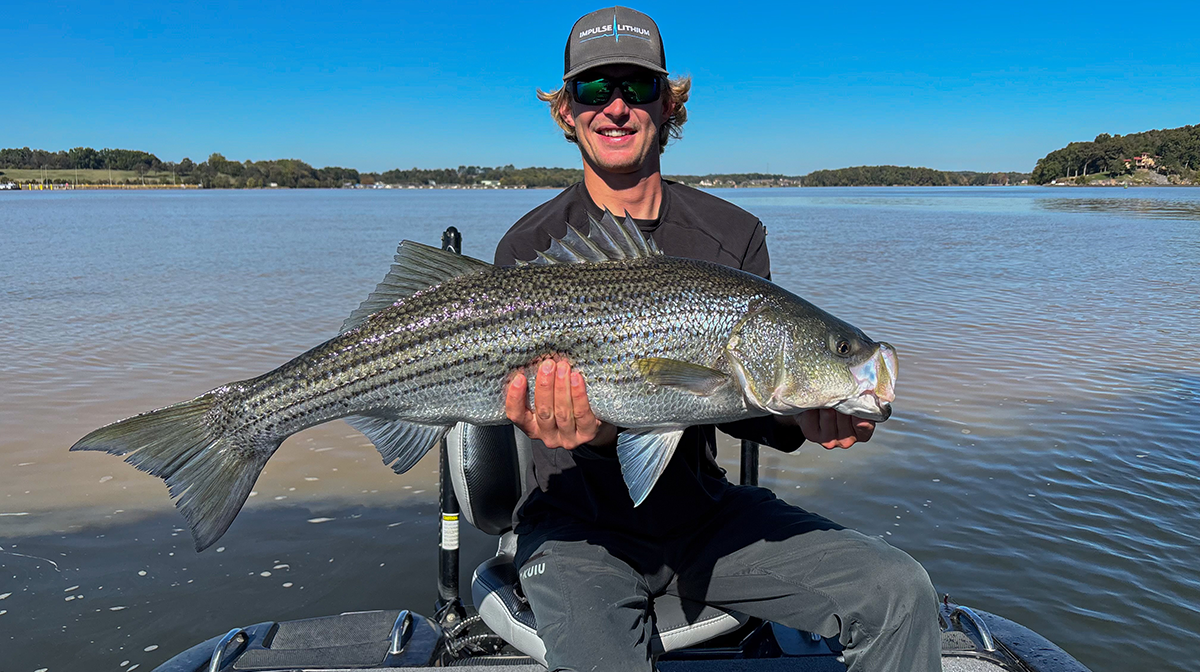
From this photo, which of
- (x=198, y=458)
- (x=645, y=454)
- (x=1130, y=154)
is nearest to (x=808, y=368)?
(x=645, y=454)

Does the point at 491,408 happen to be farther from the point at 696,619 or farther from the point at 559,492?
the point at 696,619

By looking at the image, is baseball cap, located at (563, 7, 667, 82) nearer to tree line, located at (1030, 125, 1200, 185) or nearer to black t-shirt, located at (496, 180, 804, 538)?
black t-shirt, located at (496, 180, 804, 538)

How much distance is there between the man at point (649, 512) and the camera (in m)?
2.80

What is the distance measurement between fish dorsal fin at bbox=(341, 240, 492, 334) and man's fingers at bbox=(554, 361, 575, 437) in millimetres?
502

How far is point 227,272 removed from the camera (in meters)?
22.2

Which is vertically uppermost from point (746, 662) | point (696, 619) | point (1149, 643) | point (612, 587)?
point (612, 587)

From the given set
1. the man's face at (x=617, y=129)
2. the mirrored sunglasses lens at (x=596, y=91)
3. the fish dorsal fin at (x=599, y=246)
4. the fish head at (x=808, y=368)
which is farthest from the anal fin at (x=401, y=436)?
the mirrored sunglasses lens at (x=596, y=91)

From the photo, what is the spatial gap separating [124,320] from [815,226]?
1433 inches

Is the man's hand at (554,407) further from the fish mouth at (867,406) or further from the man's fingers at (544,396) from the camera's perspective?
the fish mouth at (867,406)

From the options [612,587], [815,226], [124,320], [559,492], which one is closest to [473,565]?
[559,492]

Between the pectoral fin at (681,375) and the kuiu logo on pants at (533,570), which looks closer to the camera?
the pectoral fin at (681,375)

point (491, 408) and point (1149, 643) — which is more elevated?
point (491, 408)

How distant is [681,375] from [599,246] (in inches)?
26.4

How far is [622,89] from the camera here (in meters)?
3.83
